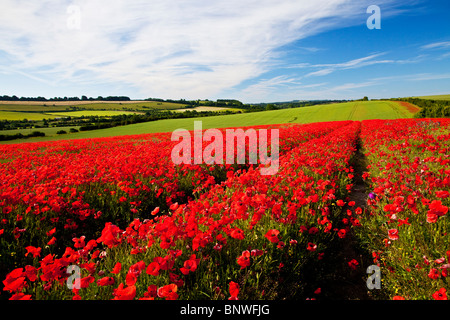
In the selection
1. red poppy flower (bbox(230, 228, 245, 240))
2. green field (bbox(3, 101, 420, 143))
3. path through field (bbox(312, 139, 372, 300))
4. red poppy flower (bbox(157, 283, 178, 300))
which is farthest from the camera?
green field (bbox(3, 101, 420, 143))

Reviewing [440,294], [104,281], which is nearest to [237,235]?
[104,281]

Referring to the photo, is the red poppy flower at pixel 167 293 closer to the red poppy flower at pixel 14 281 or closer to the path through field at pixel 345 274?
the red poppy flower at pixel 14 281

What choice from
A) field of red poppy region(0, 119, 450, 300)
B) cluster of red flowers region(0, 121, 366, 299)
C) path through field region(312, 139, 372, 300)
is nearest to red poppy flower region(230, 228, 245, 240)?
cluster of red flowers region(0, 121, 366, 299)

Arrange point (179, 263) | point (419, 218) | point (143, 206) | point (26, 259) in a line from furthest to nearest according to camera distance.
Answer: point (143, 206) → point (26, 259) → point (419, 218) → point (179, 263)

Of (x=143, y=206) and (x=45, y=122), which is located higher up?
(x=45, y=122)

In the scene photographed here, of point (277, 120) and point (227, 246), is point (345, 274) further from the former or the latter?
point (277, 120)

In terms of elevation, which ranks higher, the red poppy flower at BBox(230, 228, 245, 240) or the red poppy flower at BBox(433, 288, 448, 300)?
the red poppy flower at BBox(230, 228, 245, 240)

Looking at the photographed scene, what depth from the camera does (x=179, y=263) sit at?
7.71ft

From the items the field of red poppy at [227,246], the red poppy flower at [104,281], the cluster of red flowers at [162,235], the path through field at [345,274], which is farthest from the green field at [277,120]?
the red poppy flower at [104,281]

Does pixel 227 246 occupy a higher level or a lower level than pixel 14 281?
lower

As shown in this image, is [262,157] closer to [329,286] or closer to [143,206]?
[143,206]

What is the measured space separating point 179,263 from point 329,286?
2123 millimetres

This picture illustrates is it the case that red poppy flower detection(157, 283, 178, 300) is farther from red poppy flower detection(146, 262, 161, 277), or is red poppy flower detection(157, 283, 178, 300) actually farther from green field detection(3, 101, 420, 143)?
green field detection(3, 101, 420, 143)
